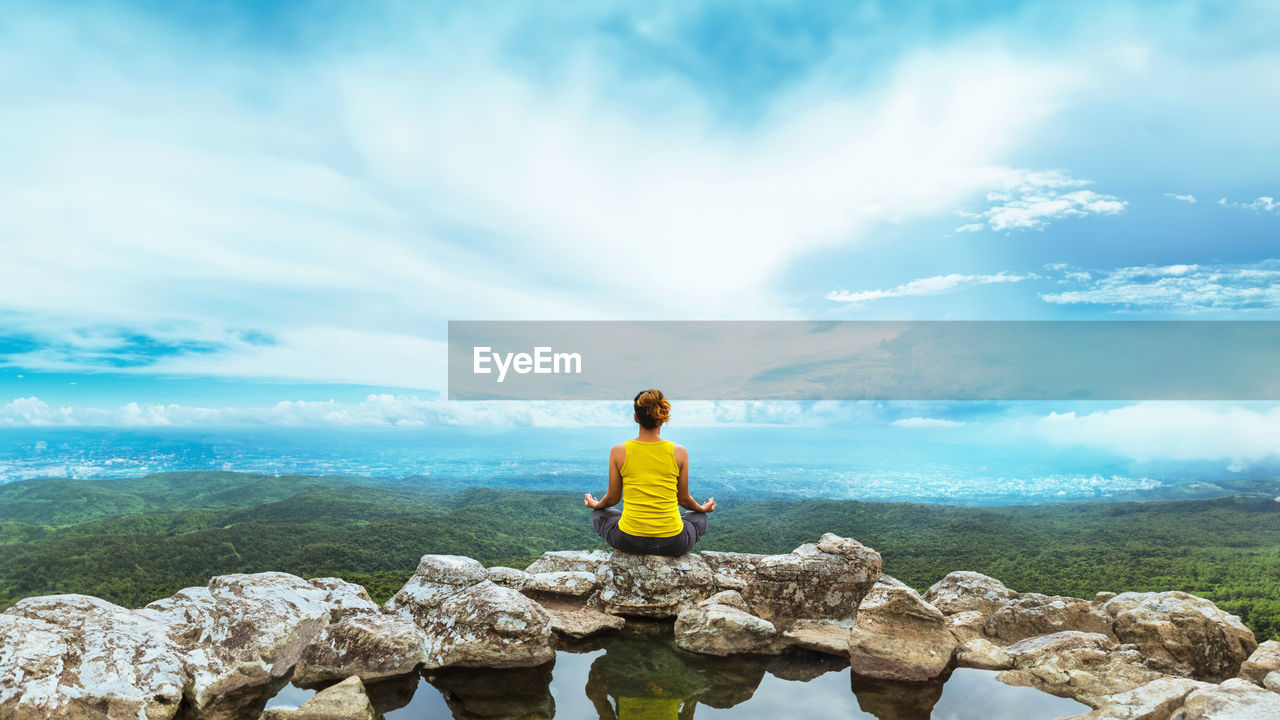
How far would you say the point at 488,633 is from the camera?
579cm

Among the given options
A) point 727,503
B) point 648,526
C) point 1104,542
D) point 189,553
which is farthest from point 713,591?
point 727,503

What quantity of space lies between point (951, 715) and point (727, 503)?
59404mm

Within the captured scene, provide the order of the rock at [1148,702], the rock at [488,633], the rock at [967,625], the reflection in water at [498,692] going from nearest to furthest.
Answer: the rock at [1148,702] → the reflection in water at [498,692] → the rock at [488,633] → the rock at [967,625]

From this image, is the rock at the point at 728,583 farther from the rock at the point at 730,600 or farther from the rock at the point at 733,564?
the rock at the point at 730,600

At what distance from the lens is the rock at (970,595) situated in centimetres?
736

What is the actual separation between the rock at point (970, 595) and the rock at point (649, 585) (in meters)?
2.95

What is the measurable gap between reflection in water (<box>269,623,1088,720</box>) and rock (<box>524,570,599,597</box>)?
1.31m

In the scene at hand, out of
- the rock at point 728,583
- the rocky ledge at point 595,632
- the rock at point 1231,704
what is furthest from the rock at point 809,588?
the rock at point 1231,704

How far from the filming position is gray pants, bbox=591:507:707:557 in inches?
279

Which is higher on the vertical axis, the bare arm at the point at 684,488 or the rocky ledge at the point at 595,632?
the bare arm at the point at 684,488

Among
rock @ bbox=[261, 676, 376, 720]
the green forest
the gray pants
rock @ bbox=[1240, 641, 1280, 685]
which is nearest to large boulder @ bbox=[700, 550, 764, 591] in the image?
the gray pants

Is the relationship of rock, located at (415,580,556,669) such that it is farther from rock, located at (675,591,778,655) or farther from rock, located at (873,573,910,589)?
rock, located at (873,573,910,589)

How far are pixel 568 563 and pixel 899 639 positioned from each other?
4403mm

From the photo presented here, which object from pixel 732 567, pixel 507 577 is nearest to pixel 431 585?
pixel 507 577
